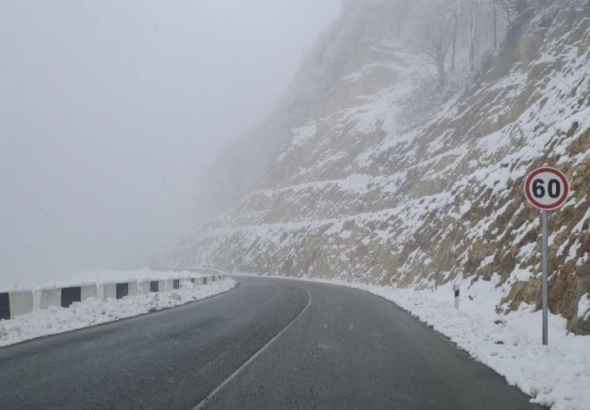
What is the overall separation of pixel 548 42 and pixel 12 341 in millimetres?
32579

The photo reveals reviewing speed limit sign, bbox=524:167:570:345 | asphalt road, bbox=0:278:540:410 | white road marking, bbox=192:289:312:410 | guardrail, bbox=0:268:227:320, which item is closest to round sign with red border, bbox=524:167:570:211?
speed limit sign, bbox=524:167:570:345

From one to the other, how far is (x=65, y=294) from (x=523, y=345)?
39.4 ft

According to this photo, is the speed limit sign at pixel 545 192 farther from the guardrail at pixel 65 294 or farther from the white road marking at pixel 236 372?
the guardrail at pixel 65 294

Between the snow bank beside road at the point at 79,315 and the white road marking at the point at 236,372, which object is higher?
the white road marking at the point at 236,372

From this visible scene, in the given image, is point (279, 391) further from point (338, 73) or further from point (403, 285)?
point (338, 73)

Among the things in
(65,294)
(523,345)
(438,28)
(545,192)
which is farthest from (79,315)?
(438,28)

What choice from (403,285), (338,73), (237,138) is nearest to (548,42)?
(403,285)

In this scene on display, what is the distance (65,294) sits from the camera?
45.1 ft

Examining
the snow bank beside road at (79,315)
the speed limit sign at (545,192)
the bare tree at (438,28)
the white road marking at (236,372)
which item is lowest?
the snow bank beside road at (79,315)

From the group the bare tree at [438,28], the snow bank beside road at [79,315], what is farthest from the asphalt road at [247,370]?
the bare tree at [438,28]

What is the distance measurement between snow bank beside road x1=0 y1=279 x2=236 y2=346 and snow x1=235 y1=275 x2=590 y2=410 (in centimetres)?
894

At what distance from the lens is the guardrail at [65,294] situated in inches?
440

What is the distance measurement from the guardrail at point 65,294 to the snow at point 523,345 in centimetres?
1024

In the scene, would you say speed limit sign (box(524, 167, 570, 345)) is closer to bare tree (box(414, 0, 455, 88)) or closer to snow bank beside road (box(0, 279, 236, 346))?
snow bank beside road (box(0, 279, 236, 346))
